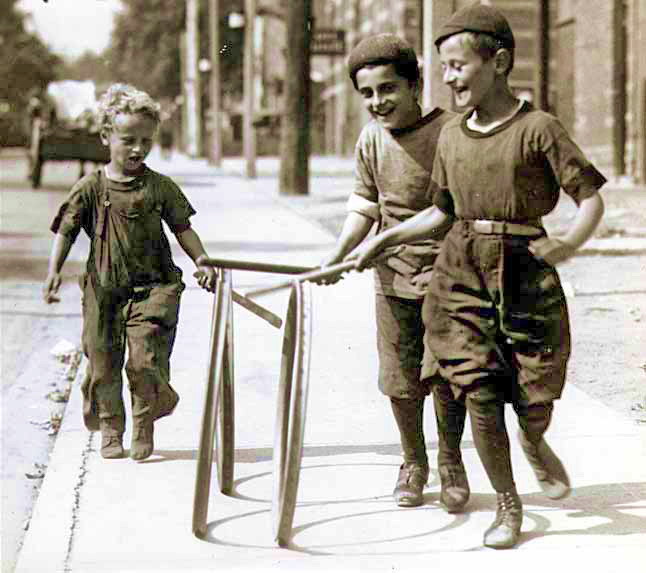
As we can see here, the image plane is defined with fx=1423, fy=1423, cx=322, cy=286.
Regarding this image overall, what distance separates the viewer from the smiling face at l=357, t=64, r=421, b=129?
12.5ft

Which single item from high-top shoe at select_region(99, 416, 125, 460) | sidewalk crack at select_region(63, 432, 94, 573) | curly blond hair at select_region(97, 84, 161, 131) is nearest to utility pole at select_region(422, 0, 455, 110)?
curly blond hair at select_region(97, 84, 161, 131)

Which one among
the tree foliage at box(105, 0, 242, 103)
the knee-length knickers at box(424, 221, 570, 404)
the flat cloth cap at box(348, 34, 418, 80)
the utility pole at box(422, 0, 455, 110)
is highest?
the tree foliage at box(105, 0, 242, 103)

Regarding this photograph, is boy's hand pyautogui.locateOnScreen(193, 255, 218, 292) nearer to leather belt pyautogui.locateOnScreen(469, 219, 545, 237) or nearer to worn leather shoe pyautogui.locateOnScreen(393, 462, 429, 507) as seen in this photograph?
worn leather shoe pyautogui.locateOnScreen(393, 462, 429, 507)

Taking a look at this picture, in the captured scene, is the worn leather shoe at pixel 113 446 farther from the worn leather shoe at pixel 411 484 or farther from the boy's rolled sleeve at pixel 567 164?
the boy's rolled sleeve at pixel 567 164

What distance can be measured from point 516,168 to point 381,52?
561 mm

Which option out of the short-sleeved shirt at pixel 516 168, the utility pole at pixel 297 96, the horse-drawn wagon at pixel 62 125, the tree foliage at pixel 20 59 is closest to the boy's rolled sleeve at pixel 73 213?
the short-sleeved shirt at pixel 516 168

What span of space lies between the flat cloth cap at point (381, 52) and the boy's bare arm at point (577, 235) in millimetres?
678

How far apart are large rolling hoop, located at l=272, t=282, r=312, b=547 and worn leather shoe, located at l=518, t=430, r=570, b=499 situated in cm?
65

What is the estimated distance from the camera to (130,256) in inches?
173

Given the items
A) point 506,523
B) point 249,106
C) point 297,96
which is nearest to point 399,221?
point 506,523

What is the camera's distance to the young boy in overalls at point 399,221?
383 centimetres

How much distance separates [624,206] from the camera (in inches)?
645

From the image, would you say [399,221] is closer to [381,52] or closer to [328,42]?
[381,52]

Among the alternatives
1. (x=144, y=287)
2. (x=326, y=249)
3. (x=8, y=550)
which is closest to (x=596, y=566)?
(x=144, y=287)
